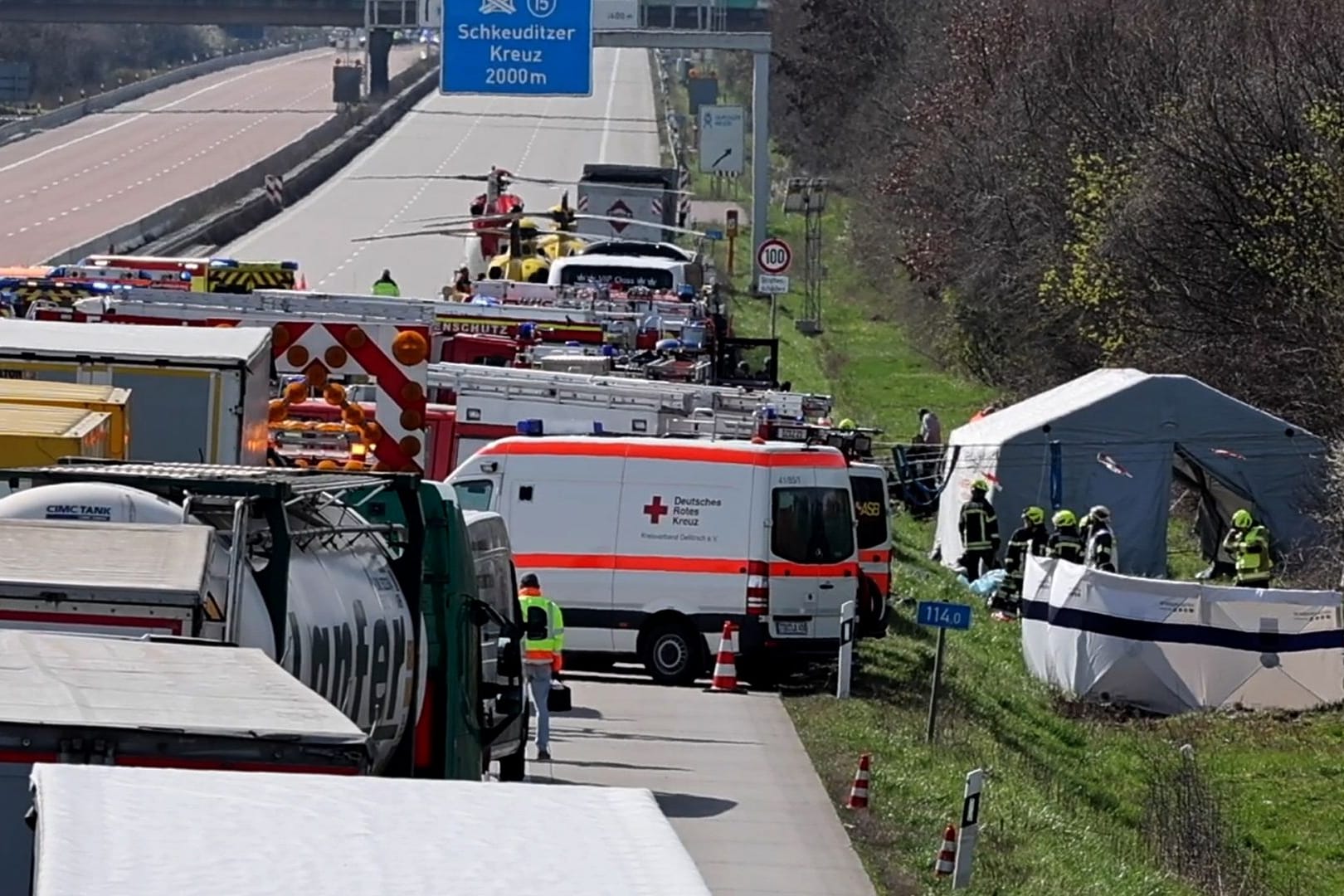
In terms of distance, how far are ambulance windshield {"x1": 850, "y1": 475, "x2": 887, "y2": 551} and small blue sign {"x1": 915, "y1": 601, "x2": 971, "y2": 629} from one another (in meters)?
7.54

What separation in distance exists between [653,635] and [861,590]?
287cm

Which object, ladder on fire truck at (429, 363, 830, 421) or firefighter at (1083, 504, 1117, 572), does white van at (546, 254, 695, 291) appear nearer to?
firefighter at (1083, 504, 1117, 572)

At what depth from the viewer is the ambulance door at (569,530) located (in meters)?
22.1

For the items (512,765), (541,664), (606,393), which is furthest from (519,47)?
(512,765)

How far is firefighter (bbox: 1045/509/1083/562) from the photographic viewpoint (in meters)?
27.2

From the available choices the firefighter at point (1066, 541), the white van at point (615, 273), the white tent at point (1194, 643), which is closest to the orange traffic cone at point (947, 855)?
the white tent at point (1194, 643)

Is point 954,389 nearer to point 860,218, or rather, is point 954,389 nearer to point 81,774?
point 860,218

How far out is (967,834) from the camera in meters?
13.5

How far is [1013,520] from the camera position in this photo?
31.4 m

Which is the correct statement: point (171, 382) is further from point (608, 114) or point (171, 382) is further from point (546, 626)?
point (608, 114)

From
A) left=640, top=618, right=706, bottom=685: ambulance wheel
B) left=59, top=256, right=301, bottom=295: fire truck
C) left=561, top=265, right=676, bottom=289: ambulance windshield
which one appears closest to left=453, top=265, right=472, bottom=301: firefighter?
left=561, top=265, right=676, bottom=289: ambulance windshield

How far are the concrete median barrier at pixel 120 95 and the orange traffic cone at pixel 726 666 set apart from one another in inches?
2820

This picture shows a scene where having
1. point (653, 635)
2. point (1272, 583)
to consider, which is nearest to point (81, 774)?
point (653, 635)

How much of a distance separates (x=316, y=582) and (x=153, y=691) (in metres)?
2.67
